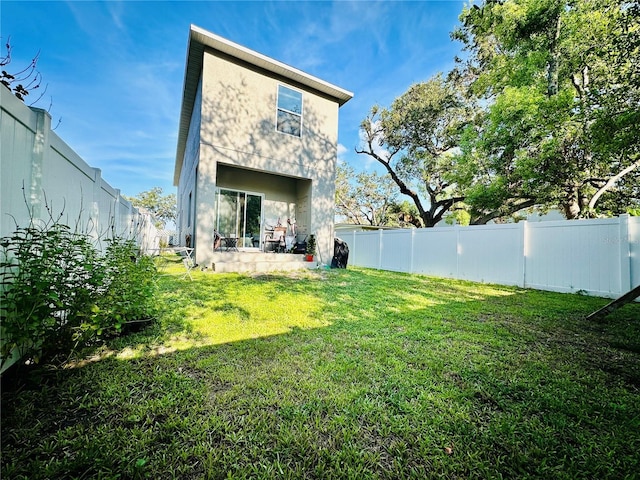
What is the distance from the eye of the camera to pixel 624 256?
18.0 feet

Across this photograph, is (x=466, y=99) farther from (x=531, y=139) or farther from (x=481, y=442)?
(x=481, y=442)

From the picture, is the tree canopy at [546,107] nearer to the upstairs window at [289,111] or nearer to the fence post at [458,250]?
the fence post at [458,250]

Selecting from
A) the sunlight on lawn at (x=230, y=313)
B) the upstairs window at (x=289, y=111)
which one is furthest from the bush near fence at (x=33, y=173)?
the upstairs window at (x=289, y=111)

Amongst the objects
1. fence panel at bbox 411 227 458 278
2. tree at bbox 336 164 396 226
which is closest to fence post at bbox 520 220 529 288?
fence panel at bbox 411 227 458 278

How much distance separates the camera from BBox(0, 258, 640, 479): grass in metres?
1.48

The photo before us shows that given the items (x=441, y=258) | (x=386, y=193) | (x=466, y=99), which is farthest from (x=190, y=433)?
(x=386, y=193)

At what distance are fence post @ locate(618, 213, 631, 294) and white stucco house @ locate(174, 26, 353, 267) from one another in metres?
7.28

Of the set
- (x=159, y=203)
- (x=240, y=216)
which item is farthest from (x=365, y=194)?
(x=159, y=203)

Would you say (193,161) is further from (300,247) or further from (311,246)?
(311,246)

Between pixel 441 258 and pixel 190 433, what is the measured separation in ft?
29.1

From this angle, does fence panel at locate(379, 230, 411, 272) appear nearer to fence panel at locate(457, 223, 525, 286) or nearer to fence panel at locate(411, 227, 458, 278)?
fence panel at locate(411, 227, 458, 278)

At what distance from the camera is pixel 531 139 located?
9750 millimetres

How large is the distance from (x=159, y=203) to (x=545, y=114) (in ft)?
150

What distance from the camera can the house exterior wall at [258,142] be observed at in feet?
25.6
